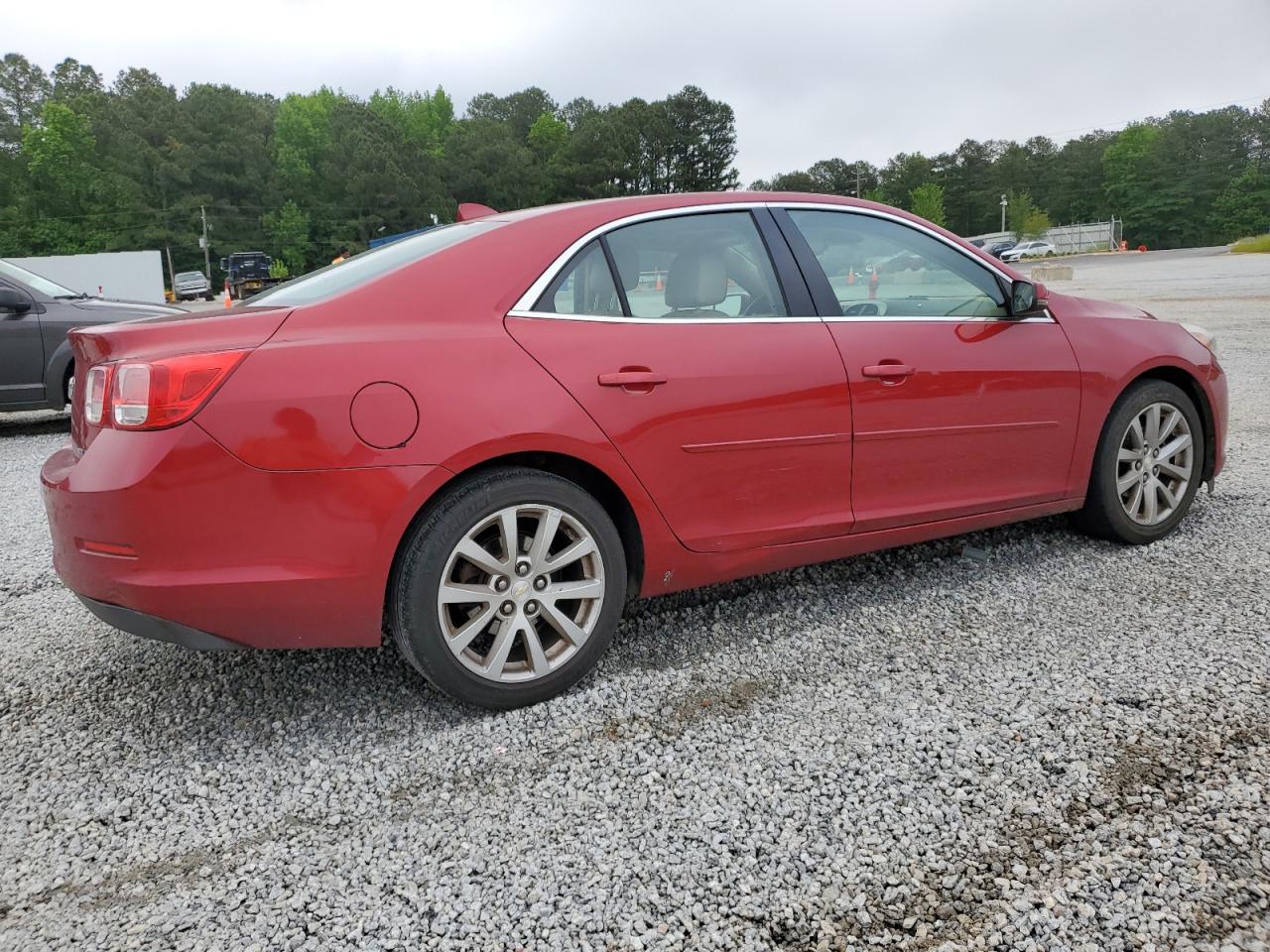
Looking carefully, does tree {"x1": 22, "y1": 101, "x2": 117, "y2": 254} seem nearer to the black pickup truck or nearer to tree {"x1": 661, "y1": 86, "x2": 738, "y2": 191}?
the black pickup truck

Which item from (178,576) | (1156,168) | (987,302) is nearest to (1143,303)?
(987,302)

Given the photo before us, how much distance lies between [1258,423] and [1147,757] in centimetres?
602

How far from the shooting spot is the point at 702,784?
2.64m

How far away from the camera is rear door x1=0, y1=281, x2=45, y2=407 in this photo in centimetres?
851

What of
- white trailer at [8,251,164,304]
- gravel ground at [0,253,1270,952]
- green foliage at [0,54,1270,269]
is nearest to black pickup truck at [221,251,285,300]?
white trailer at [8,251,164,304]

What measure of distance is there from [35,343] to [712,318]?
760 cm

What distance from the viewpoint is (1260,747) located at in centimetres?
268

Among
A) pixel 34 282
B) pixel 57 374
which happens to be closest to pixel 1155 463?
pixel 57 374

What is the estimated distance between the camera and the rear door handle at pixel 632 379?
306cm

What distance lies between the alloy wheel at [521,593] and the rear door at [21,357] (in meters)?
7.43

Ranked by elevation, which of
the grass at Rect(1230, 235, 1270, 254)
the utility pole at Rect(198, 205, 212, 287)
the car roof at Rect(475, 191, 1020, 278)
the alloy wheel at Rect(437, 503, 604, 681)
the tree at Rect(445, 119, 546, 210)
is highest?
the tree at Rect(445, 119, 546, 210)

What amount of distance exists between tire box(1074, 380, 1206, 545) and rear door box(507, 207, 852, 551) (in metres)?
1.47

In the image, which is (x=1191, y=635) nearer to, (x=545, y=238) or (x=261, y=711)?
(x=545, y=238)

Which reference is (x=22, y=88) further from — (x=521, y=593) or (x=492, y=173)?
(x=521, y=593)
